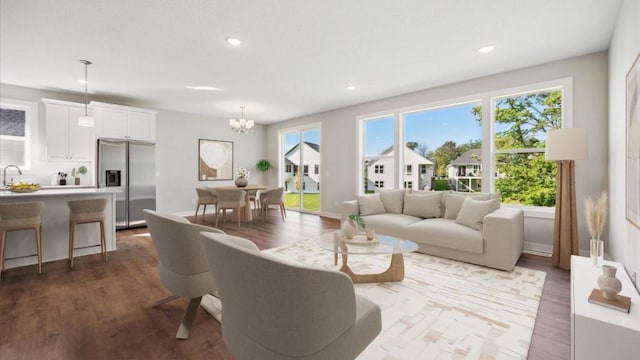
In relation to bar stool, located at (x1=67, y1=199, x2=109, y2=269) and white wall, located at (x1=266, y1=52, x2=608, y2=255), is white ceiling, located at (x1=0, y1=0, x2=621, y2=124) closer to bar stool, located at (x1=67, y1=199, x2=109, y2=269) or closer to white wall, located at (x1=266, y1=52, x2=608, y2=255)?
white wall, located at (x1=266, y1=52, x2=608, y2=255)

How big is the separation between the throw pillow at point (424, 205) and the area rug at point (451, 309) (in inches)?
32.1

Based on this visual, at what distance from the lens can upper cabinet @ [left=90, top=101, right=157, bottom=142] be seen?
5.41 m

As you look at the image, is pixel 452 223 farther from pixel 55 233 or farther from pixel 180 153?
pixel 180 153

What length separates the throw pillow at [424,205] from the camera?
414 centimetres

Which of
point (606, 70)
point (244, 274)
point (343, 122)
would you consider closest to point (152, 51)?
point (244, 274)

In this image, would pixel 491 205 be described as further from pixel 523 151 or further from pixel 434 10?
pixel 434 10

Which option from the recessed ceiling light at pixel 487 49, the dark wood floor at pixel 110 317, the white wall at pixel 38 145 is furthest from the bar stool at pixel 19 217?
the recessed ceiling light at pixel 487 49

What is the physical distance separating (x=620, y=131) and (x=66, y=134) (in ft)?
26.5

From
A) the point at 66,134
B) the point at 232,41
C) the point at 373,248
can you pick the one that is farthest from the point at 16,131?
the point at 373,248

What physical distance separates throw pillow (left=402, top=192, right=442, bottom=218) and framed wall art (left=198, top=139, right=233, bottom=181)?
5440 mm

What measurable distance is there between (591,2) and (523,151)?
213 cm

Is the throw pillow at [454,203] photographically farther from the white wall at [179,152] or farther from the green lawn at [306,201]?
the white wall at [179,152]

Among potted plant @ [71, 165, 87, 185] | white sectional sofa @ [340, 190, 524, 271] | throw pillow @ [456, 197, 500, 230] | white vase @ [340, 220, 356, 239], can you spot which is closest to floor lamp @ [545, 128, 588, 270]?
white sectional sofa @ [340, 190, 524, 271]

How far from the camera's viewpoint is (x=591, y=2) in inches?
98.5
